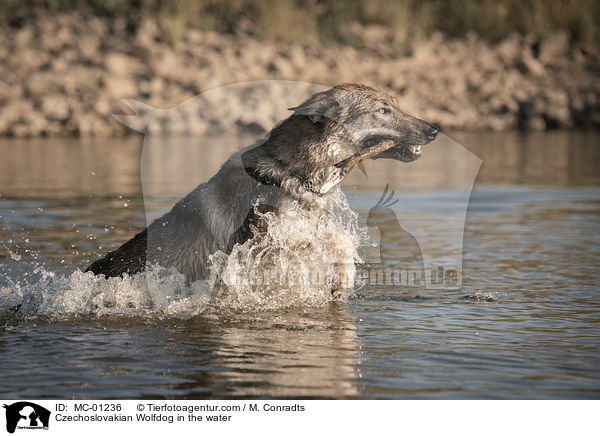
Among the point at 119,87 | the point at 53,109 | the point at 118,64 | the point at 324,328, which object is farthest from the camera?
the point at 118,64

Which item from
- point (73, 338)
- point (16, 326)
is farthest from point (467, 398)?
point (16, 326)

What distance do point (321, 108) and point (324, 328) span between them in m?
1.79

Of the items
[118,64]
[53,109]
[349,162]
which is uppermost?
[118,64]

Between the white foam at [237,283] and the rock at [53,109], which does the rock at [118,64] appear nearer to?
the rock at [53,109]

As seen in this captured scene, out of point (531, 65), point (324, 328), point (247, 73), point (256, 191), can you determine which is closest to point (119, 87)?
point (247, 73)

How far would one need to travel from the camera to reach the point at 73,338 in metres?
6.36

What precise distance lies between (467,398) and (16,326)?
3373 mm

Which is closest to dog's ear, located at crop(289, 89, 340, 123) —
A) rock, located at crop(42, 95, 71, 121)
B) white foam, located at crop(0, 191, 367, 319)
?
white foam, located at crop(0, 191, 367, 319)

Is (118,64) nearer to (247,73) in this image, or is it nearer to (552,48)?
(247,73)

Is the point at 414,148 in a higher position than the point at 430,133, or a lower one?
lower
